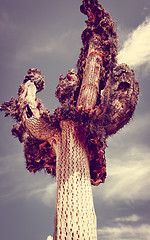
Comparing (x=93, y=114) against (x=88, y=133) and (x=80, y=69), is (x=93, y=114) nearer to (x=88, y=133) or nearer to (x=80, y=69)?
(x=88, y=133)

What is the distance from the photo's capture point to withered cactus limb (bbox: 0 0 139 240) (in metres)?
3.84

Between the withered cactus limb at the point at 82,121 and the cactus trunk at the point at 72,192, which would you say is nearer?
the cactus trunk at the point at 72,192

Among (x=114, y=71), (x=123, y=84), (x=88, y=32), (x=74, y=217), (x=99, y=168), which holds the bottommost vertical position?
(x=74, y=217)

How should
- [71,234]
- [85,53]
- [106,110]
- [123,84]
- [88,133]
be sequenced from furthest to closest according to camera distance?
[85,53], [123,84], [106,110], [88,133], [71,234]

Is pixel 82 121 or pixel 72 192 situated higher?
pixel 82 121

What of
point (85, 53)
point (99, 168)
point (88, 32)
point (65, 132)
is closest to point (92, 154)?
point (99, 168)

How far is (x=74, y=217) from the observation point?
11.8ft

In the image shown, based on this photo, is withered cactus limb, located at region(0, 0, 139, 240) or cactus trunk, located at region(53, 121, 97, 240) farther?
withered cactus limb, located at region(0, 0, 139, 240)

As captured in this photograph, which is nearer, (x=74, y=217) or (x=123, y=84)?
(x=74, y=217)

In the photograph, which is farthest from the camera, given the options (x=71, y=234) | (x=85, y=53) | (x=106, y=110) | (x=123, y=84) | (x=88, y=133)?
(x=85, y=53)

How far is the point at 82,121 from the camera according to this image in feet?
15.6

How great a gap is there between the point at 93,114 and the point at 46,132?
1.08m

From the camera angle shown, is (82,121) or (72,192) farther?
(82,121)

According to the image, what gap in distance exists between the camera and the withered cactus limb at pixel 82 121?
3.84 meters
